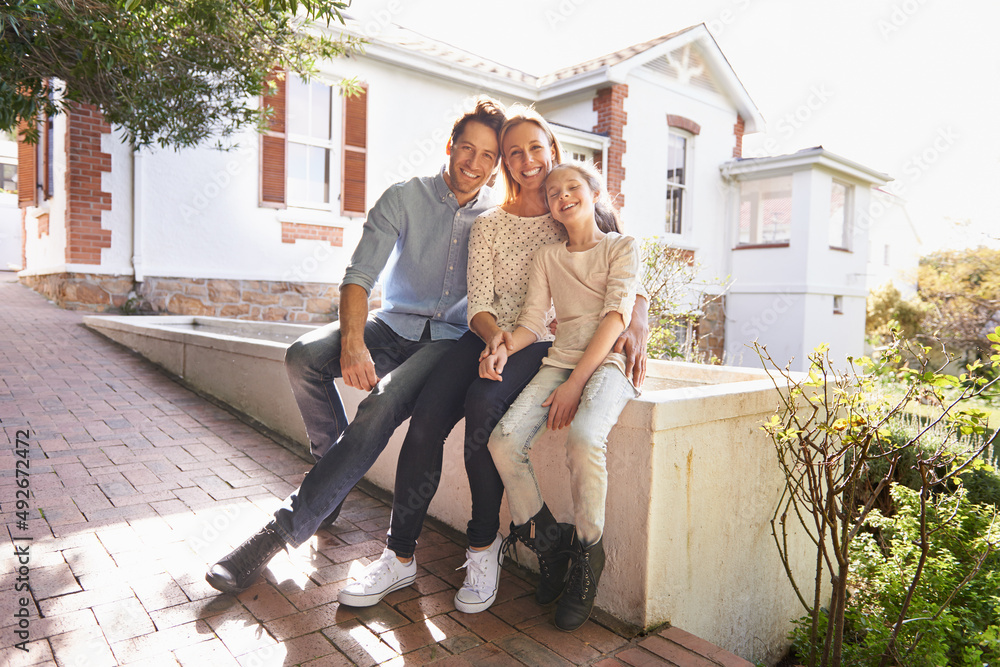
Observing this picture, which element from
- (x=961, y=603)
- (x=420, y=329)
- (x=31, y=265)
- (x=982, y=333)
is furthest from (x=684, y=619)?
(x=982, y=333)

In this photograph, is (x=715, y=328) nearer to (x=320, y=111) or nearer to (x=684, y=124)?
(x=684, y=124)

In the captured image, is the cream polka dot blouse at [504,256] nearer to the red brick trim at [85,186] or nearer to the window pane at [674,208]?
the red brick trim at [85,186]

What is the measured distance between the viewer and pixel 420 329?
94.7 inches

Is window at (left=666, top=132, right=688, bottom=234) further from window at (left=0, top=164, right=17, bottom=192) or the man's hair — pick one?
window at (left=0, top=164, right=17, bottom=192)

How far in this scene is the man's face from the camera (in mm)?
2396

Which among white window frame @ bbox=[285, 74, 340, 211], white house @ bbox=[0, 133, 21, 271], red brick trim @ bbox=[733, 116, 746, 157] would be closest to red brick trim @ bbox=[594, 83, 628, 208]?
red brick trim @ bbox=[733, 116, 746, 157]

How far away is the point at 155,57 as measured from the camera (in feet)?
16.9

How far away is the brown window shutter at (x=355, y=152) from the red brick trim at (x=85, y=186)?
103 inches

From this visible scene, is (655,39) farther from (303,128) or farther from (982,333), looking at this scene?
(982,333)

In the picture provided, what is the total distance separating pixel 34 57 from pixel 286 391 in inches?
118

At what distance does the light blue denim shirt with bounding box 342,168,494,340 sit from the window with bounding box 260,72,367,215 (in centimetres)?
592

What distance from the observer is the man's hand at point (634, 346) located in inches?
82.4

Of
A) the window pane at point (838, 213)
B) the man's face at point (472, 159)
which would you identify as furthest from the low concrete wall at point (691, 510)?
the window pane at point (838, 213)

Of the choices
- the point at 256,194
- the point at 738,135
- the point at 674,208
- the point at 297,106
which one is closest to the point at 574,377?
the point at 256,194
